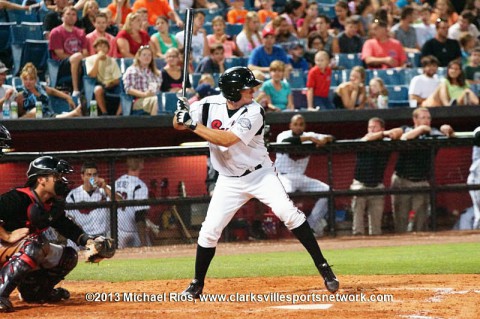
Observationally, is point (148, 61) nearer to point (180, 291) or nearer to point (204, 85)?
point (204, 85)

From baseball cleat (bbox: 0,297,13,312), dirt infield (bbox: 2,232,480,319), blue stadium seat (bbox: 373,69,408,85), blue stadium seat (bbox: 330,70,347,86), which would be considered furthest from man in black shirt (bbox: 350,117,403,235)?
baseball cleat (bbox: 0,297,13,312)

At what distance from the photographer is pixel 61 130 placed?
12.2 metres

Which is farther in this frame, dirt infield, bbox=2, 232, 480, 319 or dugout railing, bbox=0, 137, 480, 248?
dugout railing, bbox=0, 137, 480, 248

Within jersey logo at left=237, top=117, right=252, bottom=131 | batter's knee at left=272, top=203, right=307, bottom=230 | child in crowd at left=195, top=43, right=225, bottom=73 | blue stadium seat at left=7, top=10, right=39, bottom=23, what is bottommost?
batter's knee at left=272, top=203, right=307, bottom=230

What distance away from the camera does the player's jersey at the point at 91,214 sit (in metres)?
11.7

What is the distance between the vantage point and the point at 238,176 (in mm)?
7340

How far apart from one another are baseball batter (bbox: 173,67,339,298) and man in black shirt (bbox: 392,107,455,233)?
5.69 m

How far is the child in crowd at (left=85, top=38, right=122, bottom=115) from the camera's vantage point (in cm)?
1265

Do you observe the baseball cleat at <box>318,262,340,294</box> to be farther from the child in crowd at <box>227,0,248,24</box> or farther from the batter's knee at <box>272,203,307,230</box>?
the child in crowd at <box>227,0,248,24</box>

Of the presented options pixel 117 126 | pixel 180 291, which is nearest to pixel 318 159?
pixel 117 126

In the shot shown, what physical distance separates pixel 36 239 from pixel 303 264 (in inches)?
143

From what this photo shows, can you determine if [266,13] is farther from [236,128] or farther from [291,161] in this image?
[236,128]

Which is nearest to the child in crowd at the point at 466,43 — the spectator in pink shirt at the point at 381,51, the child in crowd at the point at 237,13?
the spectator in pink shirt at the point at 381,51

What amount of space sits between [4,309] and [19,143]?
19.9ft
